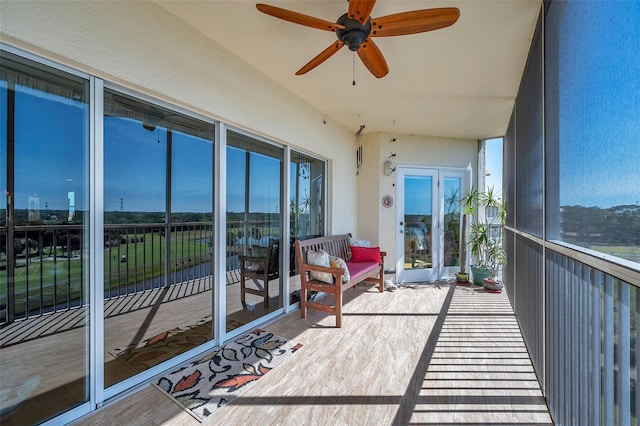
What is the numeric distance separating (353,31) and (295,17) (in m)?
0.36

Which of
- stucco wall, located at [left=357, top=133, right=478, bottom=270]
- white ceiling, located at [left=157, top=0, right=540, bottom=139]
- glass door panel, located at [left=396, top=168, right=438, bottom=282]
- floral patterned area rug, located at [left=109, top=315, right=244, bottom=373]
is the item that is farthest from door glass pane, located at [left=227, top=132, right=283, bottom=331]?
glass door panel, located at [left=396, top=168, right=438, bottom=282]

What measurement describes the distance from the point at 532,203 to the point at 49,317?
3.62 meters

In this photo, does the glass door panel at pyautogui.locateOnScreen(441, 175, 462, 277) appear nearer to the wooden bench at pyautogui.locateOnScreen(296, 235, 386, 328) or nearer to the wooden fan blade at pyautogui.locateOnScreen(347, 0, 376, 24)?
the wooden bench at pyautogui.locateOnScreen(296, 235, 386, 328)

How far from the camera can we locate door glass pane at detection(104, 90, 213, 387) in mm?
1959

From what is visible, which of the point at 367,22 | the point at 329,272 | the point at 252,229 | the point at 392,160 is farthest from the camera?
the point at 392,160

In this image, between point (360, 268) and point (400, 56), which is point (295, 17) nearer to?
point (400, 56)

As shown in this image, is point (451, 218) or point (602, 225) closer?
point (602, 225)

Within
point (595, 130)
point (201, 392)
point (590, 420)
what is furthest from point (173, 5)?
point (590, 420)

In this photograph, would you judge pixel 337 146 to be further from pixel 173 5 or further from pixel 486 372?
pixel 486 372

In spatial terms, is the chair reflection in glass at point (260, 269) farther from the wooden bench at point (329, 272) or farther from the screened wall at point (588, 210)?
the screened wall at point (588, 210)

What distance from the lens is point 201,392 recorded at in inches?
74.9

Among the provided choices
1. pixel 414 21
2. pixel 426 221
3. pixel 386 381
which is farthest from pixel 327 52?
pixel 426 221

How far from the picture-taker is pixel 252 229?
297cm

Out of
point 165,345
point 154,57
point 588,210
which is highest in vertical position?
point 154,57
